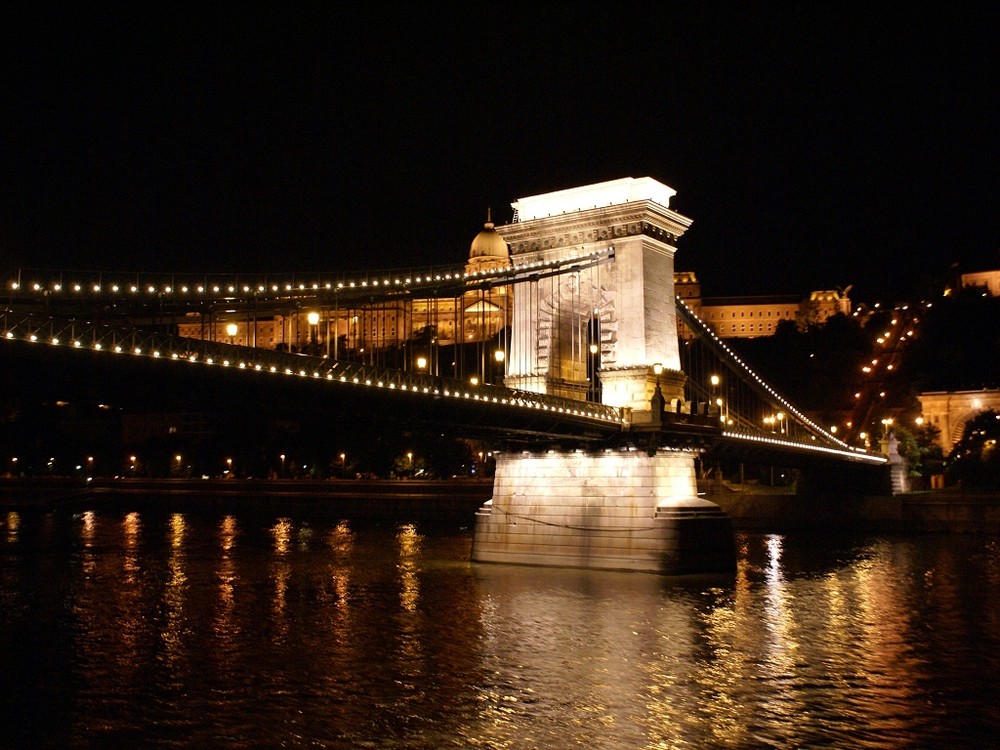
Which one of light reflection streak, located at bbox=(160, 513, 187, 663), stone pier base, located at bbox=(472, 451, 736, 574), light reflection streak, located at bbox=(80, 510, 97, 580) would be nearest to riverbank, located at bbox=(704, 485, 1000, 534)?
stone pier base, located at bbox=(472, 451, 736, 574)

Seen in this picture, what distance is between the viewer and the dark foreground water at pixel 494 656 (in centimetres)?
1388

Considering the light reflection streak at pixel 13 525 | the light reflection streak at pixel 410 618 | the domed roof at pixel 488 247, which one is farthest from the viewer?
the domed roof at pixel 488 247

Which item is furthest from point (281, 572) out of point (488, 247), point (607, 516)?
point (488, 247)

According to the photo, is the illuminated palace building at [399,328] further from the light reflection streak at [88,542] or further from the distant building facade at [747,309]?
the distant building facade at [747,309]

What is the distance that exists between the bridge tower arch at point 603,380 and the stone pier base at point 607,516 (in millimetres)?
29

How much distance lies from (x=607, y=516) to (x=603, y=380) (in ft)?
13.4

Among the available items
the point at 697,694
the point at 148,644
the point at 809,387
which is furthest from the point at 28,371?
the point at 809,387

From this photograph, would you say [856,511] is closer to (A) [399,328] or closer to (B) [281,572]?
(A) [399,328]

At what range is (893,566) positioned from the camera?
33531 mm

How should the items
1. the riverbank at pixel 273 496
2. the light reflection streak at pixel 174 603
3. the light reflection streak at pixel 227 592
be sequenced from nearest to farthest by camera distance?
the light reflection streak at pixel 174 603 < the light reflection streak at pixel 227 592 < the riverbank at pixel 273 496

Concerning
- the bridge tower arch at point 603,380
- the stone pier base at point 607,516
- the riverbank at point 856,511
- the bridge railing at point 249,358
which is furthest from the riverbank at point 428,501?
the bridge railing at point 249,358

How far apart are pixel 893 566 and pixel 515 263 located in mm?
14860

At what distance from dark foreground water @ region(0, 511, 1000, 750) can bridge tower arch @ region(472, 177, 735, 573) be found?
1032mm

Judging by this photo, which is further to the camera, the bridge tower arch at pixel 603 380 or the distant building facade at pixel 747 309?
the distant building facade at pixel 747 309
